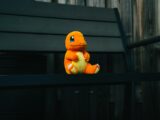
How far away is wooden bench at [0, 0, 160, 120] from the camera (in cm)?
152

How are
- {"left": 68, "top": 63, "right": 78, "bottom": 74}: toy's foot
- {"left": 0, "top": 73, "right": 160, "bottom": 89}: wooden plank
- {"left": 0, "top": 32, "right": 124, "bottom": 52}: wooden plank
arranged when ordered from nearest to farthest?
{"left": 0, "top": 73, "right": 160, "bottom": 89}: wooden plank < {"left": 68, "top": 63, "right": 78, "bottom": 74}: toy's foot < {"left": 0, "top": 32, "right": 124, "bottom": 52}: wooden plank

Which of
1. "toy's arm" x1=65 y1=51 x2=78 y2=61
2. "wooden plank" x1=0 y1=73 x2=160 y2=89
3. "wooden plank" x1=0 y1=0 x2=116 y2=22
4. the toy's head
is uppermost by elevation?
"wooden plank" x1=0 y1=0 x2=116 y2=22

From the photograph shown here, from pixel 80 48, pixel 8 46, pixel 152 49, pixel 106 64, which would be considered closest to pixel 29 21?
pixel 8 46

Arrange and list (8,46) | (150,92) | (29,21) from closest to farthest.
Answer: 1. (8,46)
2. (29,21)
3. (150,92)

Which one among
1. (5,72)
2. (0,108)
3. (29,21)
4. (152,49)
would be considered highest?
(29,21)

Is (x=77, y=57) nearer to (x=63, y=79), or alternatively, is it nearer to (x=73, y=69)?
(x=73, y=69)

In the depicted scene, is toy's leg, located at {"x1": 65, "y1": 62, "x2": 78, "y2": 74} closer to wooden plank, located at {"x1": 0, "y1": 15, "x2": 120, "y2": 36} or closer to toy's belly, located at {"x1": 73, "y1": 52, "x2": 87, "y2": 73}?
toy's belly, located at {"x1": 73, "y1": 52, "x2": 87, "y2": 73}

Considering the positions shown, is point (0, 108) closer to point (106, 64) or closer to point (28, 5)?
point (28, 5)

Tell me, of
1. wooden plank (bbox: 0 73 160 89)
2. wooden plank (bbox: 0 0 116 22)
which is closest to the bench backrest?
wooden plank (bbox: 0 0 116 22)

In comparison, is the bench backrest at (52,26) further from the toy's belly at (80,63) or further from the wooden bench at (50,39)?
the toy's belly at (80,63)

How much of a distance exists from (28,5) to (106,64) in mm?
599

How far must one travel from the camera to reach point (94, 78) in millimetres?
1082

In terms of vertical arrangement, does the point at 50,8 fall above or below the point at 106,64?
above

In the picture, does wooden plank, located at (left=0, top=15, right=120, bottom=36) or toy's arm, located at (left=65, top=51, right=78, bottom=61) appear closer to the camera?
toy's arm, located at (left=65, top=51, right=78, bottom=61)
